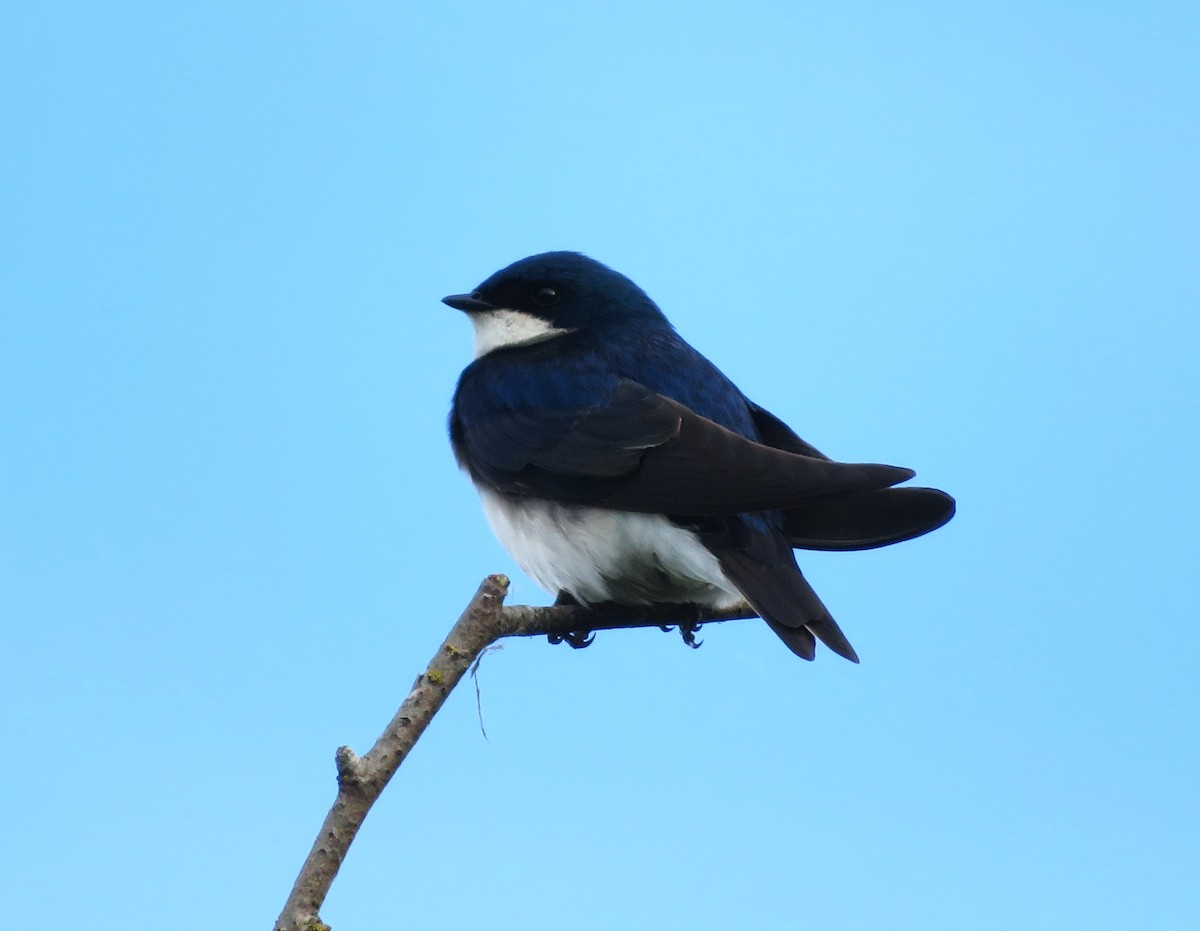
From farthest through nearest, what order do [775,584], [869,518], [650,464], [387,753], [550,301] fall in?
1. [550,301]
2. [869,518]
3. [650,464]
4. [775,584]
5. [387,753]

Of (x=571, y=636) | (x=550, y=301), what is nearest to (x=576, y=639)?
(x=571, y=636)

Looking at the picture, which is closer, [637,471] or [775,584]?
[775,584]

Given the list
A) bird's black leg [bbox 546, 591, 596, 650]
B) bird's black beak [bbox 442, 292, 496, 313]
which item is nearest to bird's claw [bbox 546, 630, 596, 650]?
bird's black leg [bbox 546, 591, 596, 650]

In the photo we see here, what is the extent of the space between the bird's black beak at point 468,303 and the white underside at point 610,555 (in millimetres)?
540

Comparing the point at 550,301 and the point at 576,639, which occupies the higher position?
the point at 550,301

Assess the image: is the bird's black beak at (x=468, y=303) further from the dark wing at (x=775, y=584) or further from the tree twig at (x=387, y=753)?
the tree twig at (x=387, y=753)

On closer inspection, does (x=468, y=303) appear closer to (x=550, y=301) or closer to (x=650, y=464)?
(x=550, y=301)

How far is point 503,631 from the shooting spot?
1949 mm

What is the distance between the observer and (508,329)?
3.16 m

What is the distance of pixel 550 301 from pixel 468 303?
19 centimetres

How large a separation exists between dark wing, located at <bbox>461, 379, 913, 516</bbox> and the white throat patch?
0.32m

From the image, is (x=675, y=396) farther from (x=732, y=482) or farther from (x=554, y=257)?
(x=554, y=257)

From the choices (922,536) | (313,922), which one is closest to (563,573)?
(922,536)

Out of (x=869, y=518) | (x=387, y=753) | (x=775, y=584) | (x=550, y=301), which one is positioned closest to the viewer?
(x=387, y=753)
